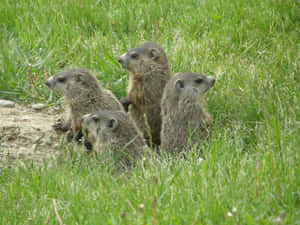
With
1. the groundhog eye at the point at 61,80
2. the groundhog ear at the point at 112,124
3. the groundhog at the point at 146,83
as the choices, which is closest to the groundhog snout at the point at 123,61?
the groundhog at the point at 146,83

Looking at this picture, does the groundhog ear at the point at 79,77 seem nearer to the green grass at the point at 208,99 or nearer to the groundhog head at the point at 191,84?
the green grass at the point at 208,99

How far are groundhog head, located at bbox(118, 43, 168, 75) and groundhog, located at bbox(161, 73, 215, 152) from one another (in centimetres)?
69

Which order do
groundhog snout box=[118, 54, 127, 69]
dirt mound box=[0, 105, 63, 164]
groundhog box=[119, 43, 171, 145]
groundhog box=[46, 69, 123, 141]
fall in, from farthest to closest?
groundhog snout box=[118, 54, 127, 69] → groundhog box=[119, 43, 171, 145] → groundhog box=[46, 69, 123, 141] → dirt mound box=[0, 105, 63, 164]

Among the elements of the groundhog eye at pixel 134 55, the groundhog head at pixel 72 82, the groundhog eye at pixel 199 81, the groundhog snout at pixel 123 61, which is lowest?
the groundhog head at pixel 72 82

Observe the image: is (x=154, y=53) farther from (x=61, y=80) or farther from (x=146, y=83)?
(x=61, y=80)

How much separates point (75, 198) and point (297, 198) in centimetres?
151

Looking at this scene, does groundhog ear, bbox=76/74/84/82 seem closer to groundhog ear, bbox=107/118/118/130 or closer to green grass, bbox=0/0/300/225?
green grass, bbox=0/0/300/225

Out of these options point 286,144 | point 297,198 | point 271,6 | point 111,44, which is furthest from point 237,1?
point 297,198

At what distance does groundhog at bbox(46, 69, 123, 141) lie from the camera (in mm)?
5699

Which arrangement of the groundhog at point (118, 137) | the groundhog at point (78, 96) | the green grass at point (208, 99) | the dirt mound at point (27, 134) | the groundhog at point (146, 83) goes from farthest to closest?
the groundhog at point (146, 83)
the groundhog at point (78, 96)
the dirt mound at point (27, 134)
the groundhog at point (118, 137)
the green grass at point (208, 99)

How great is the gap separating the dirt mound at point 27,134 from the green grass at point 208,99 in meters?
0.27

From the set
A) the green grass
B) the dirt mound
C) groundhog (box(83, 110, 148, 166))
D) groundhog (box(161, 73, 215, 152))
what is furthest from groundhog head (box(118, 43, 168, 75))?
groundhog (box(83, 110, 148, 166))

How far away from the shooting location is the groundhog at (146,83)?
5.91 metres

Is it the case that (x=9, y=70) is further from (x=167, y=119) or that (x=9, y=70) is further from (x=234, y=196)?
(x=234, y=196)
